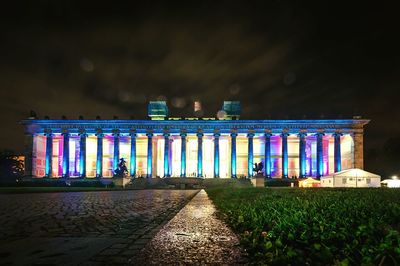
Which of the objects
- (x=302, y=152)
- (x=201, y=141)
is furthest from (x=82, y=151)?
(x=302, y=152)

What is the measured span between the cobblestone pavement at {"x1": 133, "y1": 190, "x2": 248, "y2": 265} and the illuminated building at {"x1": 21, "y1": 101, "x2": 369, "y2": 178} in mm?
78396

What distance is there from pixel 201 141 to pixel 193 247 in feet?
271

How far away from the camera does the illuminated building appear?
87375 mm

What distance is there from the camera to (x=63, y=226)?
35.0ft

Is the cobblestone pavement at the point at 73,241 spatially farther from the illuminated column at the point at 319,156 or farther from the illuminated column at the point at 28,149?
the illuminated column at the point at 28,149

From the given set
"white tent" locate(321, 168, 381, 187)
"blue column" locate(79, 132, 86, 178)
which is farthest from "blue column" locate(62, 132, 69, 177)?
"white tent" locate(321, 168, 381, 187)

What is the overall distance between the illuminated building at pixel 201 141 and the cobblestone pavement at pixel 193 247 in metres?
78.4

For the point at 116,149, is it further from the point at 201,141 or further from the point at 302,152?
the point at 302,152

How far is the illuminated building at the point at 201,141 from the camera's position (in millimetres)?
87375

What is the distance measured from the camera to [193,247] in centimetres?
718

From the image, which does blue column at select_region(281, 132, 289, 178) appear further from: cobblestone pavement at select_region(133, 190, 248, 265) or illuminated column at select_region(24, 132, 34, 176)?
cobblestone pavement at select_region(133, 190, 248, 265)

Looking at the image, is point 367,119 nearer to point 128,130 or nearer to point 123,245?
point 128,130

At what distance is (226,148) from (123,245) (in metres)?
93.9

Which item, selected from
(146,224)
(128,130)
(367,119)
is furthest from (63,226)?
(367,119)
